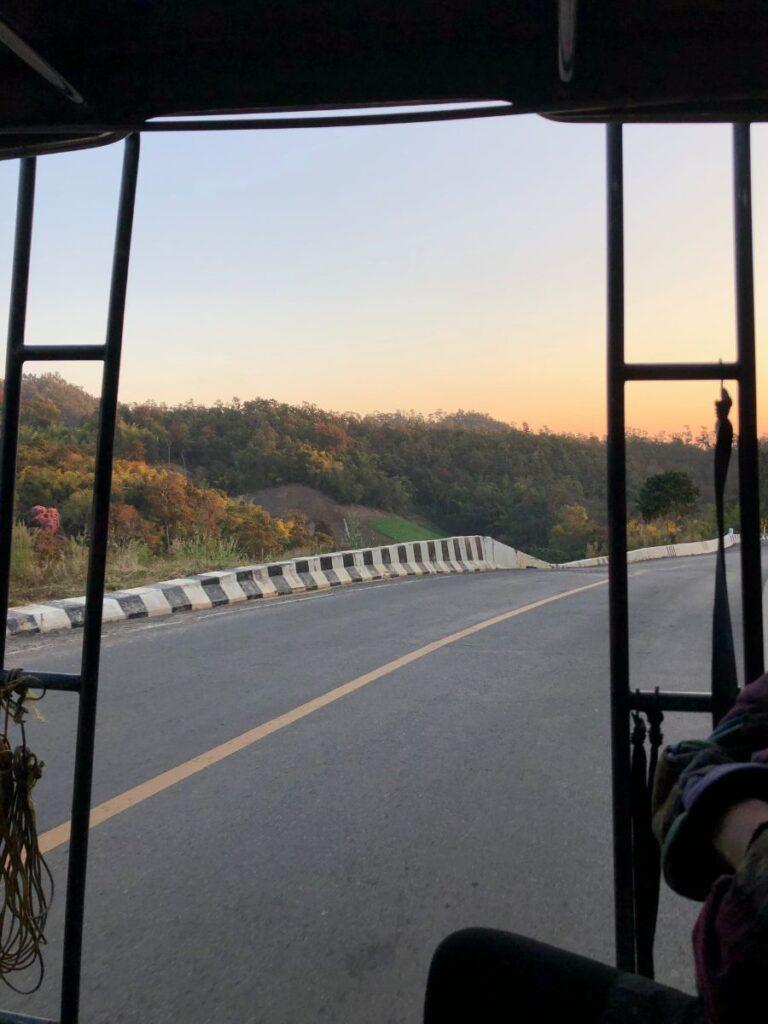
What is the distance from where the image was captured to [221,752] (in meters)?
5.28

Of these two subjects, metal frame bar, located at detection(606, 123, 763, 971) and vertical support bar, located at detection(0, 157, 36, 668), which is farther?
vertical support bar, located at detection(0, 157, 36, 668)

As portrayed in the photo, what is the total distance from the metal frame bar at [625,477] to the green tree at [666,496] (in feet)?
14.4

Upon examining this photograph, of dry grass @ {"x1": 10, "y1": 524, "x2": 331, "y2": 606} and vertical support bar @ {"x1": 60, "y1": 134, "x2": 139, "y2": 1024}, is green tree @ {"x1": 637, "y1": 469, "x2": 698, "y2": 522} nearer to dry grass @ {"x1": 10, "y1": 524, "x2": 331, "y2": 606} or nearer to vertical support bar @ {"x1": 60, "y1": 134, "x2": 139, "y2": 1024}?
vertical support bar @ {"x1": 60, "y1": 134, "x2": 139, "y2": 1024}

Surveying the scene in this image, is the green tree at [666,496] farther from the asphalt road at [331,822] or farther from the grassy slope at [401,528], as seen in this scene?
the grassy slope at [401,528]

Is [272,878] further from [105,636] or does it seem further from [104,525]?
[105,636]

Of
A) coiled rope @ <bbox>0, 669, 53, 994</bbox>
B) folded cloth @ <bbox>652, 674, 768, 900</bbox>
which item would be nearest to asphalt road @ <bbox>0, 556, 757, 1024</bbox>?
coiled rope @ <bbox>0, 669, 53, 994</bbox>

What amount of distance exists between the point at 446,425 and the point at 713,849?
154 ft

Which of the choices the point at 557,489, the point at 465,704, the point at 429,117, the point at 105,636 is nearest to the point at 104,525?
the point at 429,117

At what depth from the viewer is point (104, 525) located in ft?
7.75

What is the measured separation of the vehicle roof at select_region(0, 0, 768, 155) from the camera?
181 cm

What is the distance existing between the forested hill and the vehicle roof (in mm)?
19483

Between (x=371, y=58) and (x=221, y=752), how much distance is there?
13.6 feet

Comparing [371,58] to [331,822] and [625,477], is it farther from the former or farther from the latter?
[331,822]

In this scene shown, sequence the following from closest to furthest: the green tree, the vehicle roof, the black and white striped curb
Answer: the vehicle roof → the green tree → the black and white striped curb
